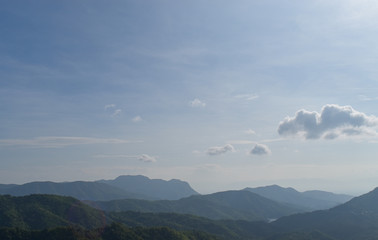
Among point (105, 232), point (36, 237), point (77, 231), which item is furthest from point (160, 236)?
point (36, 237)

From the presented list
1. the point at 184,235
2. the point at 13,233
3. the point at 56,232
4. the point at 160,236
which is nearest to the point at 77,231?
the point at 56,232

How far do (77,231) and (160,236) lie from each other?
49.5 meters

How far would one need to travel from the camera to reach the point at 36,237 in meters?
151

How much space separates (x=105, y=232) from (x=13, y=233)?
4444cm

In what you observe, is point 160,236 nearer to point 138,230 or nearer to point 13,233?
point 138,230

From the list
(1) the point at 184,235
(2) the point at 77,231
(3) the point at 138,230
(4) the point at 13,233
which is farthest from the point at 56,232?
(1) the point at 184,235

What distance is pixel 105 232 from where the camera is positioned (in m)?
170

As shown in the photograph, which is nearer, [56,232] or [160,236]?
[56,232]

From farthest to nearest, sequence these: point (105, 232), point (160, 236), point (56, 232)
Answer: point (160, 236) < point (105, 232) < point (56, 232)

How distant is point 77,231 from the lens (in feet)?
510

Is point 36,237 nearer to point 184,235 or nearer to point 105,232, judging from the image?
point 105,232

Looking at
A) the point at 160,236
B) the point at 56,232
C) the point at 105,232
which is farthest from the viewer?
the point at 160,236

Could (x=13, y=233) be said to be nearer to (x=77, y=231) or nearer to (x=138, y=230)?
(x=77, y=231)

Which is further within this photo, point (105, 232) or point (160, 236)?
point (160, 236)
